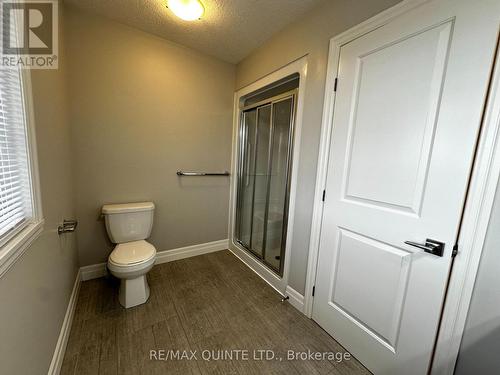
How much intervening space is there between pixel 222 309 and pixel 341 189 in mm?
1368

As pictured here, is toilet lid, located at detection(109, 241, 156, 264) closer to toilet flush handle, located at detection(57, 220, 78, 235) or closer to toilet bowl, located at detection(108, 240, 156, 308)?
toilet bowl, located at detection(108, 240, 156, 308)

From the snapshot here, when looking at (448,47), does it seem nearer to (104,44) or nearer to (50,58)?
(50,58)

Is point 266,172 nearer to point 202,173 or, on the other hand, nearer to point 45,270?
point 202,173

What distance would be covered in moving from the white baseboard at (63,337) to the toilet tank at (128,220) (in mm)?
509

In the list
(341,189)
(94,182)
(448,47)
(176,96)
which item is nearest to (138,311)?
(94,182)

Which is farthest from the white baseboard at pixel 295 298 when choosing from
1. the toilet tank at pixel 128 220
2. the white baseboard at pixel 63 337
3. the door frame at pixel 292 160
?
the white baseboard at pixel 63 337

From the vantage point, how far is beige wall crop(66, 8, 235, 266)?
1.85 metres

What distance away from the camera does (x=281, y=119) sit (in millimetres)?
2117

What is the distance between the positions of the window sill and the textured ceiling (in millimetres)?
1764

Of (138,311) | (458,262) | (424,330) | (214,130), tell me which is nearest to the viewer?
(458,262)

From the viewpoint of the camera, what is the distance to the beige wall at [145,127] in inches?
72.7

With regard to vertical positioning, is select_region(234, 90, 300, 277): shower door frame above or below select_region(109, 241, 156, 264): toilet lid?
above

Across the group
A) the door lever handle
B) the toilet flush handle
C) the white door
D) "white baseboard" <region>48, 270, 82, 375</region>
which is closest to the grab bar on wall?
the toilet flush handle

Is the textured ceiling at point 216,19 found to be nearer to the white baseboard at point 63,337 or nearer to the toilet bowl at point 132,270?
the toilet bowl at point 132,270
